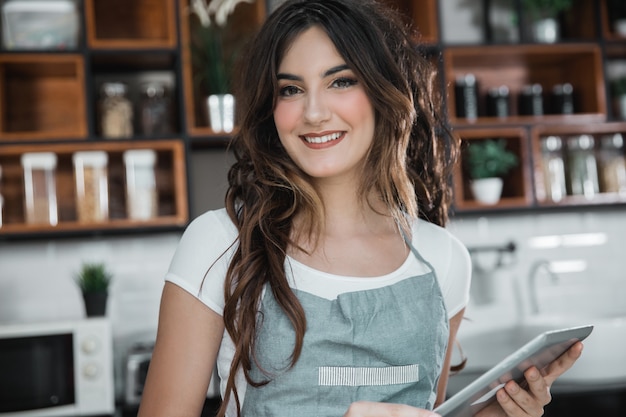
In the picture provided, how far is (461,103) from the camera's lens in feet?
10.2

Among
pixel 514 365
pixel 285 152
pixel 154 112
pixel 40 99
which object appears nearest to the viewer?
pixel 514 365

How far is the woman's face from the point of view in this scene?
136cm

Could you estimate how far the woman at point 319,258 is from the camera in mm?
1273

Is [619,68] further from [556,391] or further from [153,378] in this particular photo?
[153,378]

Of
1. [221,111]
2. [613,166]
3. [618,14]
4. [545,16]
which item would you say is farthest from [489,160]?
[221,111]

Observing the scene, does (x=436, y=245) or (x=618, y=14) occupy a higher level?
(x=618, y=14)

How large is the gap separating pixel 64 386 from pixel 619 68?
2.75 m

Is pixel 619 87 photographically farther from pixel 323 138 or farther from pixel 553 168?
pixel 323 138

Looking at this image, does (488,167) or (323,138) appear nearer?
(323,138)

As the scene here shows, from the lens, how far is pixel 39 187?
2.72 metres

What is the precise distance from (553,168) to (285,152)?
6.45ft

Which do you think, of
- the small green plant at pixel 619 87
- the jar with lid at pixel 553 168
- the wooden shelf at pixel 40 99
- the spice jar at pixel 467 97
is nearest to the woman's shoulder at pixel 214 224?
the wooden shelf at pixel 40 99

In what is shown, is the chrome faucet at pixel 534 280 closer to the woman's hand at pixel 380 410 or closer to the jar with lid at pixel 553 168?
the jar with lid at pixel 553 168

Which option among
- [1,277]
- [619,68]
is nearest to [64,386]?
[1,277]
